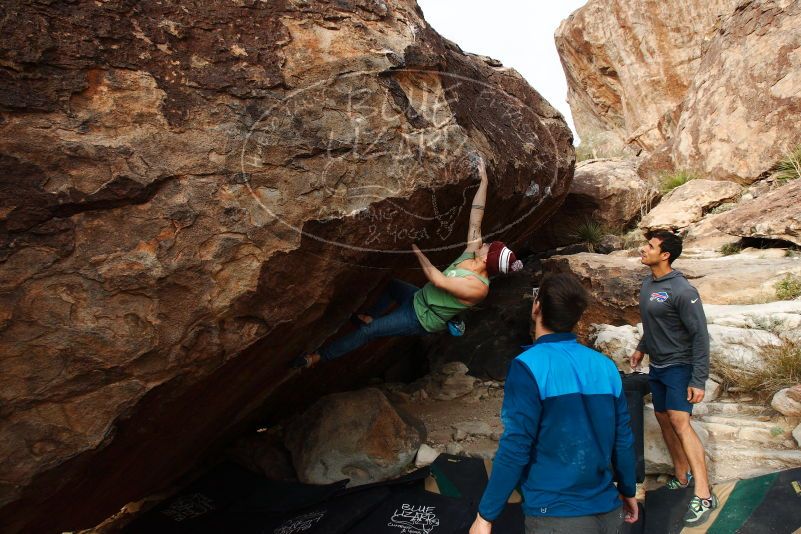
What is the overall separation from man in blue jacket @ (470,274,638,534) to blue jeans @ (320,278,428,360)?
1344mm

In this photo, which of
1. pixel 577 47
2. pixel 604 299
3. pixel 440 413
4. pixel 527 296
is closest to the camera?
pixel 440 413

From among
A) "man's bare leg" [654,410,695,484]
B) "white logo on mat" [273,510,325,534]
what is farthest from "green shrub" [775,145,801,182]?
"white logo on mat" [273,510,325,534]

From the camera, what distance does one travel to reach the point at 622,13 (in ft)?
46.4

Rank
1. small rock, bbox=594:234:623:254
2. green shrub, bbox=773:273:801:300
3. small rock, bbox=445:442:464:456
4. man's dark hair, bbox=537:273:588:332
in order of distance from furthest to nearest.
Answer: small rock, bbox=594:234:623:254 → green shrub, bbox=773:273:801:300 → small rock, bbox=445:442:464:456 → man's dark hair, bbox=537:273:588:332

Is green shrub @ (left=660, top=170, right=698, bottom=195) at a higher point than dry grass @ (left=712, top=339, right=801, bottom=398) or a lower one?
higher

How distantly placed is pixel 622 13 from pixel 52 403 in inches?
617

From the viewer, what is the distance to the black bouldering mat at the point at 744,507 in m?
2.82

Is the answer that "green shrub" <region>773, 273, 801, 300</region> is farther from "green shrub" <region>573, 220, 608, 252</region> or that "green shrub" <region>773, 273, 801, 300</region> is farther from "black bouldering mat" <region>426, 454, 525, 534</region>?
"green shrub" <region>573, 220, 608, 252</region>

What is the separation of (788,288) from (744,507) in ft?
8.18

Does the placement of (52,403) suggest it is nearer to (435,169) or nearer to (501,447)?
(501,447)

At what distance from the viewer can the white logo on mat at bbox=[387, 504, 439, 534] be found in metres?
3.27

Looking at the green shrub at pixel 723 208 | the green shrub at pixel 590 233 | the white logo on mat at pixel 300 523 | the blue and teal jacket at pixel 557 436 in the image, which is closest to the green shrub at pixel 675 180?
the green shrub at pixel 723 208

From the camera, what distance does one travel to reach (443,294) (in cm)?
304

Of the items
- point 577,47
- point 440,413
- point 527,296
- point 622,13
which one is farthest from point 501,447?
point 577,47
